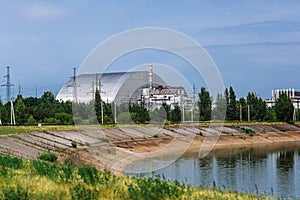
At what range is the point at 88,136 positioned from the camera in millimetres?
48062

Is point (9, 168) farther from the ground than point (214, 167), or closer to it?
farther from the ground

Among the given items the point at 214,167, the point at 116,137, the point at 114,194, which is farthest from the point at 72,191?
the point at 116,137

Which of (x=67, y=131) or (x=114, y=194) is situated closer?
(x=114, y=194)

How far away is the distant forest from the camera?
2608 inches

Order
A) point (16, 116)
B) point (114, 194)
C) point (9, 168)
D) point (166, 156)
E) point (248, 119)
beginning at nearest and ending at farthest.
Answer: point (114, 194), point (9, 168), point (166, 156), point (16, 116), point (248, 119)

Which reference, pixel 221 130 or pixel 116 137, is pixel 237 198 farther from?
pixel 221 130

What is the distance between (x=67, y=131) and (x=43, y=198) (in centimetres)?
3823

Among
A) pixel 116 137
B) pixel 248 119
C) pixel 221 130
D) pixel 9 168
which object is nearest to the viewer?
pixel 9 168

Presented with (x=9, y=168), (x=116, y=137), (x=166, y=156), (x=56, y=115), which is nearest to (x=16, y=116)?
(x=56, y=115)

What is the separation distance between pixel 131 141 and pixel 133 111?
75.8 ft

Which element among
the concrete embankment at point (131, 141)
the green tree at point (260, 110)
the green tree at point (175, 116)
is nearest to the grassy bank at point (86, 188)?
the concrete embankment at point (131, 141)

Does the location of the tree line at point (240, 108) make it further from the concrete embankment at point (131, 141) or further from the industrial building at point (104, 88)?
the industrial building at point (104, 88)

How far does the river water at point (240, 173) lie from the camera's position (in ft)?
83.3

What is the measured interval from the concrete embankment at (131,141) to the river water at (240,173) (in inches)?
149
